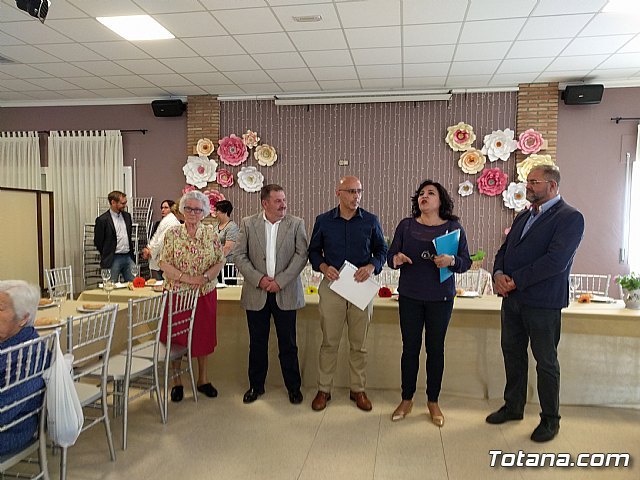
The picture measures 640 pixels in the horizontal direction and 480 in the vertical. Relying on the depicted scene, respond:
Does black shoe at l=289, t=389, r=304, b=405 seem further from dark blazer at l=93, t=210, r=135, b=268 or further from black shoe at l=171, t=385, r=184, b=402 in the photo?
dark blazer at l=93, t=210, r=135, b=268

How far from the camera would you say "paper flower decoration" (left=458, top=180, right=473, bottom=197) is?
6.73 metres

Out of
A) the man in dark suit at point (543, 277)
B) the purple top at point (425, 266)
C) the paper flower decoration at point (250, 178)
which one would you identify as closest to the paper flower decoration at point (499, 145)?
the paper flower decoration at point (250, 178)

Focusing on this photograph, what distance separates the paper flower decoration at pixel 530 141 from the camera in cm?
645

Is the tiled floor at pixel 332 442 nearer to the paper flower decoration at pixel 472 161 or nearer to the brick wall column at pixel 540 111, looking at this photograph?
the paper flower decoration at pixel 472 161

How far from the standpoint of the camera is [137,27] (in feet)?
15.2

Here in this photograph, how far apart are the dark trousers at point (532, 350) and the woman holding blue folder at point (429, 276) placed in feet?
1.32

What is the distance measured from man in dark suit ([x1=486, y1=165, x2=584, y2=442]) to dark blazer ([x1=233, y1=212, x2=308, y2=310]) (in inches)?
53.0

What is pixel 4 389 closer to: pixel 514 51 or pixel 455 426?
pixel 455 426

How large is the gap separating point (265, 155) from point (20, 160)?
3946 millimetres

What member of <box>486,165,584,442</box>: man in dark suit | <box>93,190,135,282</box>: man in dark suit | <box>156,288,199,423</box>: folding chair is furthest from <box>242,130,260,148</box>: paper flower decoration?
<box>486,165,584,442</box>: man in dark suit

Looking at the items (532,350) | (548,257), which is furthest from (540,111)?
(532,350)

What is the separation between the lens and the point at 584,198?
21.4ft

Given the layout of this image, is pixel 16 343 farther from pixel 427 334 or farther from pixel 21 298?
pixel 427 334

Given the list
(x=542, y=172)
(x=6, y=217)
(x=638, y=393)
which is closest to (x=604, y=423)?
(x=638, y=393)
